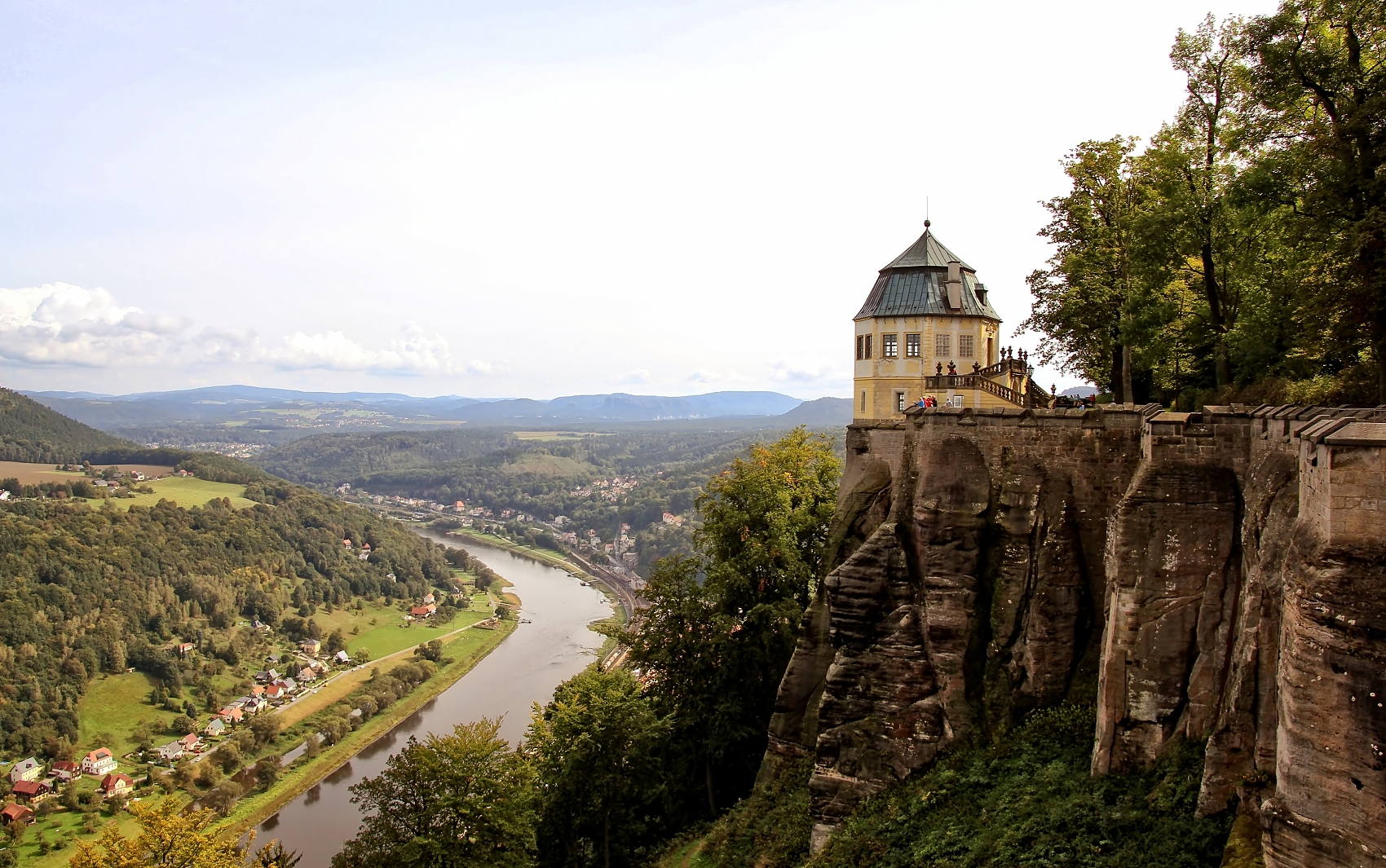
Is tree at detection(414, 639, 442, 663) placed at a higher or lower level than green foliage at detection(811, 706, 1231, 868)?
lower

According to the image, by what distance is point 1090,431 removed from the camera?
1675 cm

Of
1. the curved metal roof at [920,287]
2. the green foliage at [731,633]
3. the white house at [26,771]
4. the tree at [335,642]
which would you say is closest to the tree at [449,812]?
the green foliage at [731,633]

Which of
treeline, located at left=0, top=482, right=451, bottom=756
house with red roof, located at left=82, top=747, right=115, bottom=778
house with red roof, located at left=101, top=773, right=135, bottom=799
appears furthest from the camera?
treeline, located at left=0, top=482, right=451, bottom=756

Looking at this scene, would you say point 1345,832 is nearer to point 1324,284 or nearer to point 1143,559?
point 1143,559

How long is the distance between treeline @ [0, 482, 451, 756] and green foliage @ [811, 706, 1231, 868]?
82.7 m

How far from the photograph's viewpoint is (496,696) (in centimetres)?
7819

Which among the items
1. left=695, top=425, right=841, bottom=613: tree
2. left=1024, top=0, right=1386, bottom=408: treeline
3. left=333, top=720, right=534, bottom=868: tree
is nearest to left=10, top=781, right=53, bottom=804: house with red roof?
left=333, top=720, right=534, bottom=868: tree

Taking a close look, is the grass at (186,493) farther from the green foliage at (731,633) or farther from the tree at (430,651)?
the green foliage at (731,633)

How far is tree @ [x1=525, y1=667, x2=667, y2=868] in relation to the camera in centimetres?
2561

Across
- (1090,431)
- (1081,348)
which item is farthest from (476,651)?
(1090,431)

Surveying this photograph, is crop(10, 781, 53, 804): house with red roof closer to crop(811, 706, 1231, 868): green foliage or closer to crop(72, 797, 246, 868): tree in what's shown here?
crop(72, 797, 246, 868): tree

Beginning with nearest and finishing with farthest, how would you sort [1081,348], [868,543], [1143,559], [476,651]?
[1143,559]
[868,543]
[1081,348]
[476,651]

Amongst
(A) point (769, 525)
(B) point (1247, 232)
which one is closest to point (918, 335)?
(A) point (769, 525)

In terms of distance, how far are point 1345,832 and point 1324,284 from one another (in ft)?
38.8
